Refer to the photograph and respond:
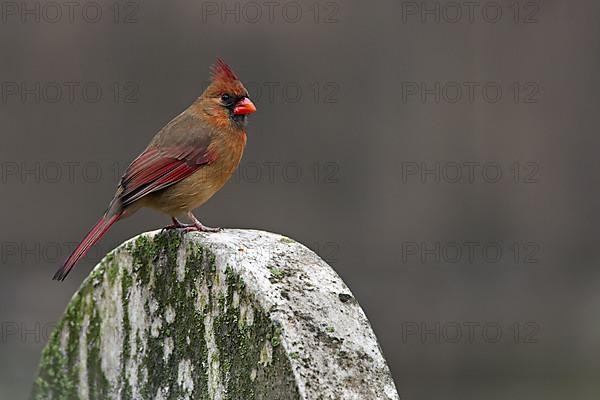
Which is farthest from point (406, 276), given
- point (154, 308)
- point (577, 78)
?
point (154, 308)

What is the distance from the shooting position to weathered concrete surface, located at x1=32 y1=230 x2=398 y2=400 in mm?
2826

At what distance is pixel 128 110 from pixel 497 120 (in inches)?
114

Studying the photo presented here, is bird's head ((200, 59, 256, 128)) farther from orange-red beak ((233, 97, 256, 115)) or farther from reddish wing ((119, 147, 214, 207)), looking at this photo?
reddish wing ((119, 147, 214, 207))

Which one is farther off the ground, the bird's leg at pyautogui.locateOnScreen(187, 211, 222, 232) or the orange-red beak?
the orange-red beak

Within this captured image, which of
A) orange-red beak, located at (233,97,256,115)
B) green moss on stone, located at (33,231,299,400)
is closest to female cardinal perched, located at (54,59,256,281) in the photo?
orange-red beak, located at (233,97,256,115)

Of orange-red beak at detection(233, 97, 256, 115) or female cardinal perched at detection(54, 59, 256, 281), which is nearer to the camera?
female cardinal perched at detection(54, 59, 256, 281)

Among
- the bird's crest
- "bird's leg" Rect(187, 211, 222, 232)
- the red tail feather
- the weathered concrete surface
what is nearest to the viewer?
the weathered concrete surface

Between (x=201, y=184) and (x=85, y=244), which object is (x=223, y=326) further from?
(x=201, y=184)

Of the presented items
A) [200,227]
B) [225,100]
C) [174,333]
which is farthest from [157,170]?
[174,333]

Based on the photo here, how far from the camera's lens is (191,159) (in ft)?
14.5

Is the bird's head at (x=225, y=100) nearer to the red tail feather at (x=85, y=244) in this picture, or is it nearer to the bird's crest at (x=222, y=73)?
the bird's crest at (x=222, y=73)

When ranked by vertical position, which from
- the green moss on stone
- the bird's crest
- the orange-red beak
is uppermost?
the bird's crest

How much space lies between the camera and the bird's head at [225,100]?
4.61 meters

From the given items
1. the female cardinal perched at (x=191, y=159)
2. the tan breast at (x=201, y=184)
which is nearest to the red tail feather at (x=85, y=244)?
the female cardinal perched at (x=191, y=159)
